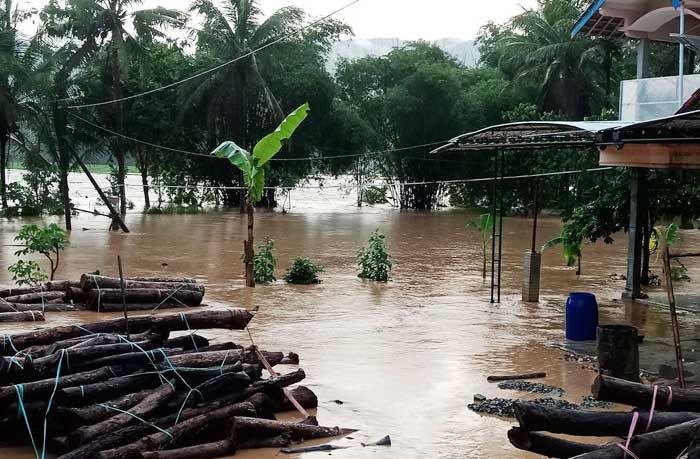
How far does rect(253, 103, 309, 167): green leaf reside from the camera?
1620 centimetres

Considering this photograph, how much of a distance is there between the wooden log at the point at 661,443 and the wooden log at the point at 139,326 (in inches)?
182

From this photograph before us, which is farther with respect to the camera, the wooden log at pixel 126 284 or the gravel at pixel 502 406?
the wooden log at pixel 126 284

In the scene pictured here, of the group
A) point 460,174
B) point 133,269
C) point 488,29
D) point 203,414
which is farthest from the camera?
point 488,29

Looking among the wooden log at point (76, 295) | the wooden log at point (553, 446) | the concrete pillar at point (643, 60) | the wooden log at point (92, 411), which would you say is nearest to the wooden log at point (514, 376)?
the wooden log at point (92, 411)

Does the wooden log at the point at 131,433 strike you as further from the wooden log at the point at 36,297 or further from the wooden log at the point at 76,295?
the wooden log at the point at 36,297

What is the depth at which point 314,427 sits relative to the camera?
25.3 feet

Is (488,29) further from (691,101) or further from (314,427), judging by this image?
(314,427)

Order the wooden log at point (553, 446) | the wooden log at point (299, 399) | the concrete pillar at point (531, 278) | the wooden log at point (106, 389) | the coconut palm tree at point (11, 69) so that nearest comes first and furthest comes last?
the wooden log at point (553, 446)
the wooden log at point (106, 389)
the wooden log at point (299, 399)
the concrete pillar at point (531, 278)
the coconut palm tree at point (11, 69)

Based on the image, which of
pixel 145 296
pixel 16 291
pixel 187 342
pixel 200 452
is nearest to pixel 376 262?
pixel 145 296

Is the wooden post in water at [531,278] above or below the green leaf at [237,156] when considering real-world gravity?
below

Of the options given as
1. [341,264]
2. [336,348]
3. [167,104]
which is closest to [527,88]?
[167,104]

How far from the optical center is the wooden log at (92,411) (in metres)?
6.89

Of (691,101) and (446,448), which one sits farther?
(691,101)

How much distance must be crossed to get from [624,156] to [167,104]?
1124 inches
